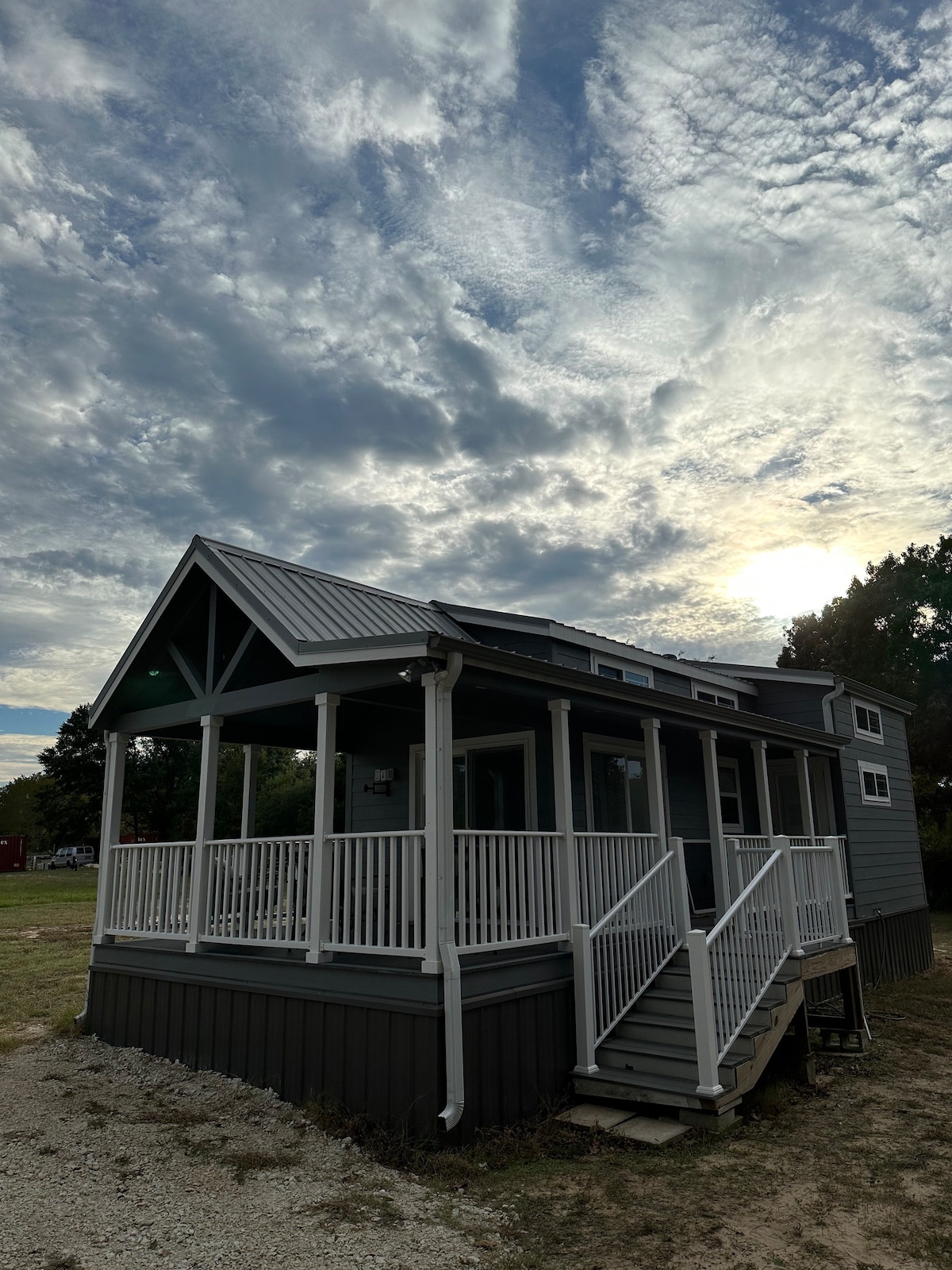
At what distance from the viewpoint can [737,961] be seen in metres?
7.47

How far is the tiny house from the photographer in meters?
6.64

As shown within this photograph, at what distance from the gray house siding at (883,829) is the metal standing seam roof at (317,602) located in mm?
8525

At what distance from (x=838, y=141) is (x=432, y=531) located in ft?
31.8

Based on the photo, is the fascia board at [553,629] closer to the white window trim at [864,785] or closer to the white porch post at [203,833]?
the white window trim at [864,785]

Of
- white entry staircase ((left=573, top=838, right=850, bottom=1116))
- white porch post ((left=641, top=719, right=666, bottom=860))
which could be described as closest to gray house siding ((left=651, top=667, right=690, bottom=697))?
Answer: white porch post ((left=641, top=719, right=666, bottom=860))

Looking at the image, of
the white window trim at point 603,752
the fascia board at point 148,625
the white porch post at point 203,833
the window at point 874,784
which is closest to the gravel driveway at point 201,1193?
the white porch post at point 203,833

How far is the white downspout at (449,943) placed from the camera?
609 cm

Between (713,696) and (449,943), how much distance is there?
32.7 ft

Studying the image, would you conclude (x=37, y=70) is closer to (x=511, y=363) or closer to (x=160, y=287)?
(x=160, y=287)

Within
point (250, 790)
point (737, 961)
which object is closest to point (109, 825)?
point (250, 790)

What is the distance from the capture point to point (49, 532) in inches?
654

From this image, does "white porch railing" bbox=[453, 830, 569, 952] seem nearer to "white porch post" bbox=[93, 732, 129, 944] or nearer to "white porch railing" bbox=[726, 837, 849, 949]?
"white porch railing" bbox=[726, 837, 849, 949]

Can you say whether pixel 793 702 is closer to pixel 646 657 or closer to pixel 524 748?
pixel 646 657

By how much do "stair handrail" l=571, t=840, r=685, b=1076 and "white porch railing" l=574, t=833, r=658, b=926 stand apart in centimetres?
13
